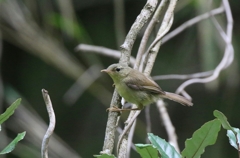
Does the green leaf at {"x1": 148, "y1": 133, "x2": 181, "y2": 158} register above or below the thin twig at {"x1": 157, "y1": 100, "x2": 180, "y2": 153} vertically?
below

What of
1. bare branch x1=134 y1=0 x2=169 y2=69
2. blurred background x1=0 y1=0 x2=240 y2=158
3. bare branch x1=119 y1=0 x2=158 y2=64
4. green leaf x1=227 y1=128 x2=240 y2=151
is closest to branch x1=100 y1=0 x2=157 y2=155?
bare branch x1=119 y1=0 x2=158 y2=64

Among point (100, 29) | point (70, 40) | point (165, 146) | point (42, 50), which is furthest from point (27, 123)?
point (165, 146)

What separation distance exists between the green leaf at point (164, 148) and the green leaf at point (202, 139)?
0.09 feet

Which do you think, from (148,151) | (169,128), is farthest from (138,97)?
(148,151)

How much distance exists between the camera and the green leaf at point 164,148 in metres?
1.17

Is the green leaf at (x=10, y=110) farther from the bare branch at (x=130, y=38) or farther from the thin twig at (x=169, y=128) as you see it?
the thin twig at (x=169, y=128)

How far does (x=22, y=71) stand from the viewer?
5.55m

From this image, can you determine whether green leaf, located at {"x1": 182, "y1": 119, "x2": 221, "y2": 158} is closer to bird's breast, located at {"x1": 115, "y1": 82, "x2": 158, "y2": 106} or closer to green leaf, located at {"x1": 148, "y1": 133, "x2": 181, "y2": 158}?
green leaf, located at {"x1": 148, "y1": 133, "x2": 181, "y2": 158}

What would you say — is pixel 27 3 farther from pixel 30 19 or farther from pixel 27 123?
pixel 27 123

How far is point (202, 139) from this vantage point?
1175mm

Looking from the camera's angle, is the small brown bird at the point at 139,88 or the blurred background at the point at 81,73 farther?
the blurred background at the point at 81,73

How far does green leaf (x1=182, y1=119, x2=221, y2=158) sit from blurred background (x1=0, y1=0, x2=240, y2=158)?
9.67ft

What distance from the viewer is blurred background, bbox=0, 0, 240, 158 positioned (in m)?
4.30

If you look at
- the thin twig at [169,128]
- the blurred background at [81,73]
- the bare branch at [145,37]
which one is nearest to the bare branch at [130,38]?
the bare branch at [145,37]
